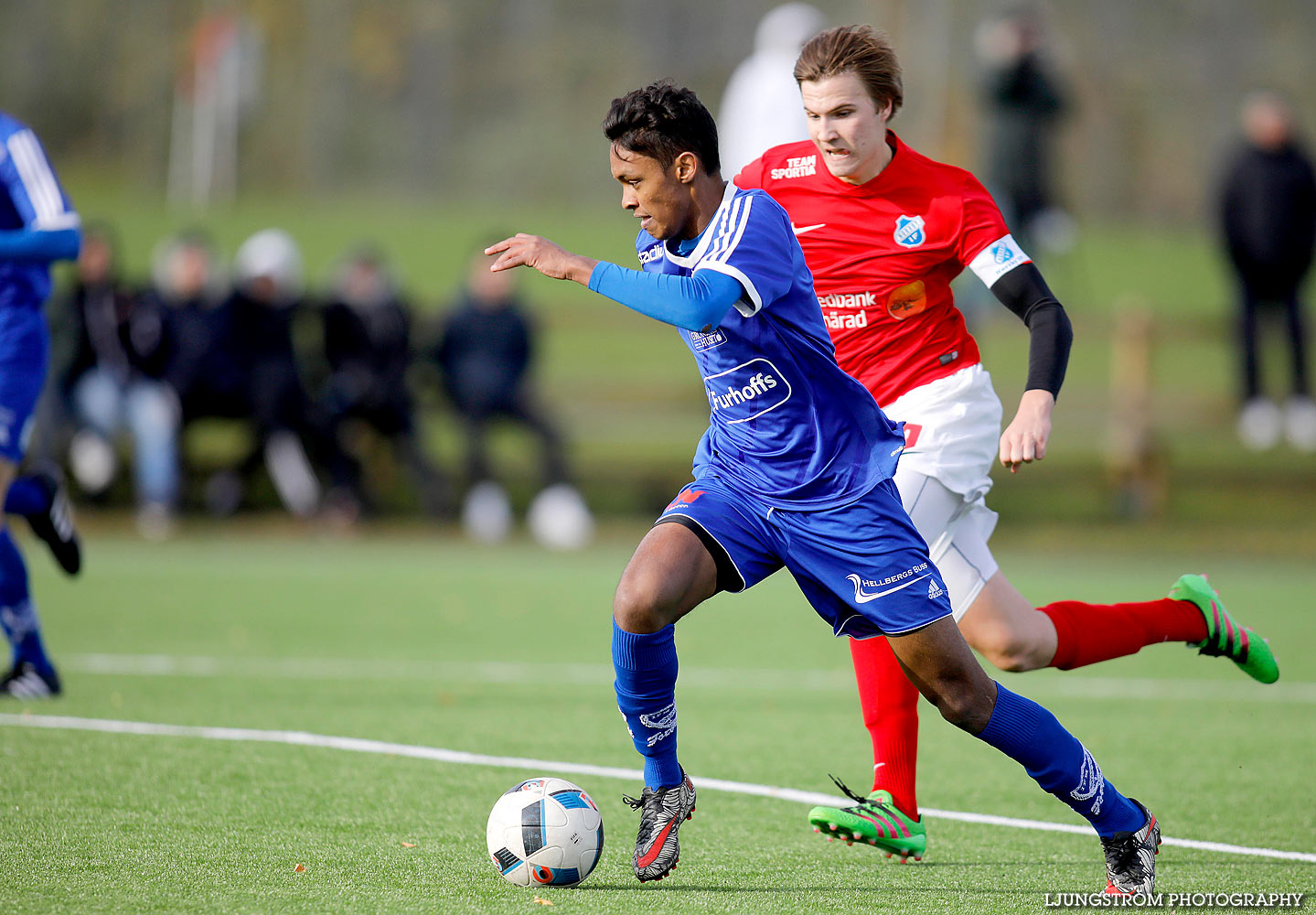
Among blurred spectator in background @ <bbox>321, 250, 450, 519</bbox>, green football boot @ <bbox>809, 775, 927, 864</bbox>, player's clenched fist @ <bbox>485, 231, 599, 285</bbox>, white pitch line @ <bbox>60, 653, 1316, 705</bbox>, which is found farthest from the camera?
blurred spectator in background @ <bbox>321, 250, 450, 519</bbox>

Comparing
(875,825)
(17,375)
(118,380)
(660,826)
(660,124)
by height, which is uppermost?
(660,124)

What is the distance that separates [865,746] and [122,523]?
9.62m

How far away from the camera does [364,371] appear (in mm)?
13602

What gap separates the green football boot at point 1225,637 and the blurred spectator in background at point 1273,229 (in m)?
9.52

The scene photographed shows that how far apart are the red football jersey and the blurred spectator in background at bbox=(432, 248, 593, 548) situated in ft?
28.8

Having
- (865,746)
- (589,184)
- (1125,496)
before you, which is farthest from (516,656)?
(589,184)

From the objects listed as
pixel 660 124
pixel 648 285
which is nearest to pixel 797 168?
pixel 660 124

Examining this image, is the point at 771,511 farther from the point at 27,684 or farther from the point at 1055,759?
the point at 27,684

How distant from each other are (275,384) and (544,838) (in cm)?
1024

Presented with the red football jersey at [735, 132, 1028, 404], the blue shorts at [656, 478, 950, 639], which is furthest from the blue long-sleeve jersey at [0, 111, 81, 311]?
the blue shorts at [656, 478, 950, 639]

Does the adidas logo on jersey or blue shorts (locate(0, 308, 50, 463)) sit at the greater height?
the adidas logo on jersey

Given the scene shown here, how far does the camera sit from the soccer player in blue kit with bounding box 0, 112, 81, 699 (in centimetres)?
582

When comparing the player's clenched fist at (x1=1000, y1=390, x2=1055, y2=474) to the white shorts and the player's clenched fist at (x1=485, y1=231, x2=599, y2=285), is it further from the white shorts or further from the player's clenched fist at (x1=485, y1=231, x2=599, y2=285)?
the player's clenched fist at (x1=485, y1=231, x2=599, y2=285)

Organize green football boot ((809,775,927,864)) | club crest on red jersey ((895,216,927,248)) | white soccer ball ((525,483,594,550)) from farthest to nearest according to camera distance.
A: white soccer ball ((525,483,594,550)) → club crest on red jersey ((895,216,927,248)) → green football boot ((809,775,927,864))
